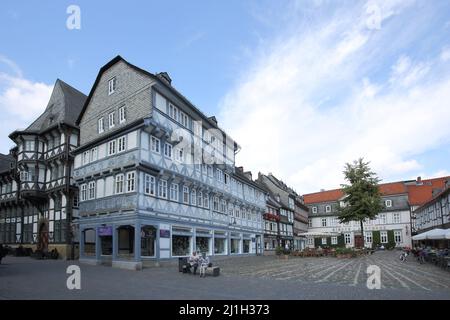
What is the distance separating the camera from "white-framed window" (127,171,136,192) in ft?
82.1

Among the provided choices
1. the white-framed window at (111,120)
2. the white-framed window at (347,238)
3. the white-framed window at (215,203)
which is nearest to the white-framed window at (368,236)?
the white-framed window at (347,238)

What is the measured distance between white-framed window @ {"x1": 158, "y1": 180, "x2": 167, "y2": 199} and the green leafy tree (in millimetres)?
26982

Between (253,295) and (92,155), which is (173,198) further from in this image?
(253,295)

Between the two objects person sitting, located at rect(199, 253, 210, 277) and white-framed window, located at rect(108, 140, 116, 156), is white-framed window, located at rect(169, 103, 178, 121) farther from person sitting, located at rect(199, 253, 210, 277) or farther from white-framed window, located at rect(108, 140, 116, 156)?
person sitting, located at rect(199, 253, 210, 277)


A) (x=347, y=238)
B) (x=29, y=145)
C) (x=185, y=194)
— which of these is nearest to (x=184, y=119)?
(x=185, y=194)

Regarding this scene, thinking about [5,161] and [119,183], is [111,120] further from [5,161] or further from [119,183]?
[5,161]

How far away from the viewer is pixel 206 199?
34.4m

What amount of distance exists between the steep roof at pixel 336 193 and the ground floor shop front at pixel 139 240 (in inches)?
1778

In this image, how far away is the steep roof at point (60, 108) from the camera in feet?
119

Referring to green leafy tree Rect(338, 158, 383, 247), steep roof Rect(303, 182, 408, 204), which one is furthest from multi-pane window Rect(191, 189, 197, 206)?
steep roof Rect(303, 182, 408, 204)

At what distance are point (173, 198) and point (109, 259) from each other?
6.01 meters

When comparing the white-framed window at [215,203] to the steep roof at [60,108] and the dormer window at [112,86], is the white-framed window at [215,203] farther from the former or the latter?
the steep roof at [60,108]

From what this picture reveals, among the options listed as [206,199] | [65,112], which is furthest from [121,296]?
[65,112]

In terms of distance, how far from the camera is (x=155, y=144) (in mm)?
26953
